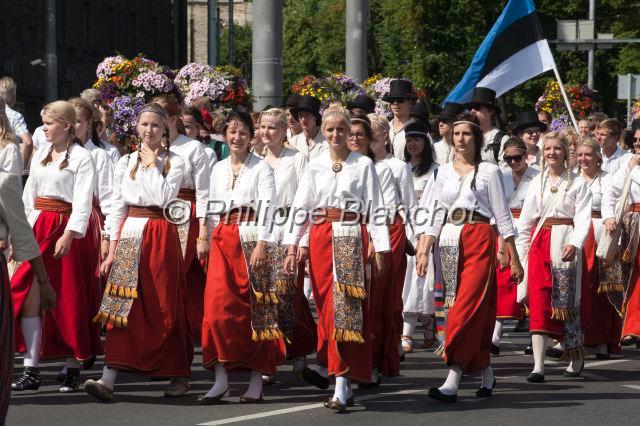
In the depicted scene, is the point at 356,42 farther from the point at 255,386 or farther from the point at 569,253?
the point at 255,386

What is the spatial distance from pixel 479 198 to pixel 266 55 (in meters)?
6.65

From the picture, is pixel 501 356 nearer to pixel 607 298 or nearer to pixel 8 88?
pixel 607 298

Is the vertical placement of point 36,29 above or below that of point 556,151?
above

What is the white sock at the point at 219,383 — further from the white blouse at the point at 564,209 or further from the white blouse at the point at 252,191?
the white blouse at the point at 564,209

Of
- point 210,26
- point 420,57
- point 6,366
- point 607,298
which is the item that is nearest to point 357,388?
point 607,298

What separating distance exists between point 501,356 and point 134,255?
4.17 m

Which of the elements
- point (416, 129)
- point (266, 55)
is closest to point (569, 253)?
point (416, 129)

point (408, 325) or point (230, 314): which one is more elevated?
point (230, 314)

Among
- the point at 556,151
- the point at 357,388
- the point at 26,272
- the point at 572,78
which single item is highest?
the point at 572,78

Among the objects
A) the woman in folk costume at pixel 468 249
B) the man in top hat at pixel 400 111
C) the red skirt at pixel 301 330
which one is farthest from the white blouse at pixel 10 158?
the man in top hat at pixel 400 111

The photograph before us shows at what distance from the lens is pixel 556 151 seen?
1145cm

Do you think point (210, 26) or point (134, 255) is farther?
point (210, 26)

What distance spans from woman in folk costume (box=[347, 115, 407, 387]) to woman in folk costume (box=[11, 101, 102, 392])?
192cm

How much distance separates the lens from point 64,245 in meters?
10.2
